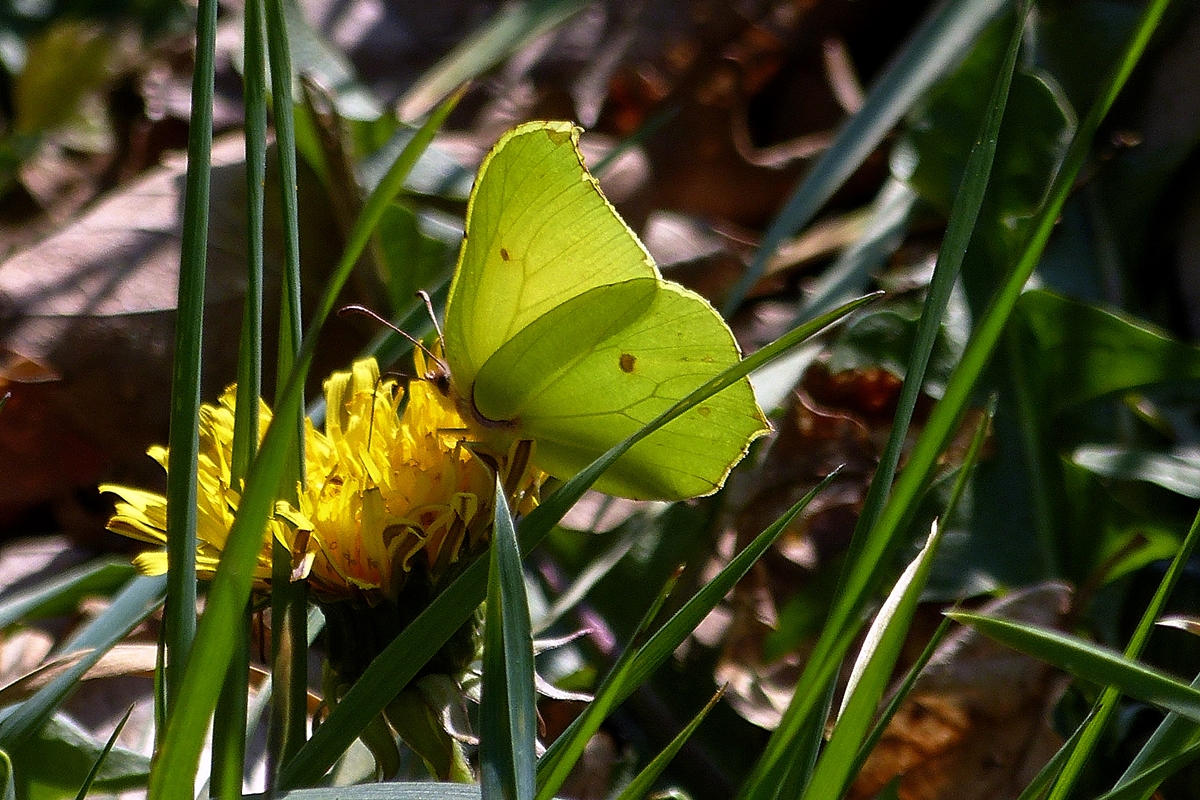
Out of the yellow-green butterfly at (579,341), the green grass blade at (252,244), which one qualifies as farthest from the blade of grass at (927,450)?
the green grass blade at (252,244)

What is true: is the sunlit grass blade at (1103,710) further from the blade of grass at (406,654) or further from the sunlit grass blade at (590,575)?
A: the sunlit grass blade at (590,575)

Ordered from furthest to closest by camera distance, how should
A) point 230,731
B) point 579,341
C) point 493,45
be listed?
point 493,45 < point 579,341 < point 230,731

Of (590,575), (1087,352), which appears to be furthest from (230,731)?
(1087,352)

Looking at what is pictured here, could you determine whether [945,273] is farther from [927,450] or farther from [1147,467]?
[1147,467]

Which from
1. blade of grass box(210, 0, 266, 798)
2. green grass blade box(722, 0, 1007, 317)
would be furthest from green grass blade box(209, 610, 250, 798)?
green grass blade box(722, 0, 1007, 317)

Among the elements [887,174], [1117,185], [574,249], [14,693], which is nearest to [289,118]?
[574,249]

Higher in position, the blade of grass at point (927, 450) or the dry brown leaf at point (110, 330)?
the blade of grass at point (927, 450)
